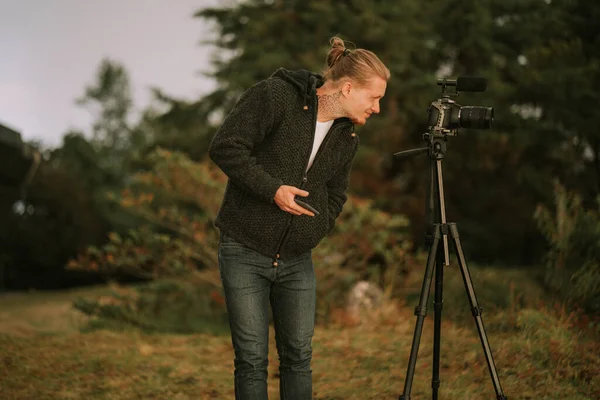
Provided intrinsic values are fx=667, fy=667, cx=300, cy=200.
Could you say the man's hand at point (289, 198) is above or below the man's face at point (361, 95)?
below

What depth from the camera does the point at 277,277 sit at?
2934 mm

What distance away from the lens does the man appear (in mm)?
2801

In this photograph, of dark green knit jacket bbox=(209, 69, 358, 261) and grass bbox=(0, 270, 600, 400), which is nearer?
dark green knit jacket bbox=(209, 69, 358, 261)

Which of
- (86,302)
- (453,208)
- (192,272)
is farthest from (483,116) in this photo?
(453,208)

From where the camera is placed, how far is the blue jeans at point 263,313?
287cm

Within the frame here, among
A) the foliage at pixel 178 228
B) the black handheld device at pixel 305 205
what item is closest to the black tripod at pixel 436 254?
the black handheld device at pixel 305 205

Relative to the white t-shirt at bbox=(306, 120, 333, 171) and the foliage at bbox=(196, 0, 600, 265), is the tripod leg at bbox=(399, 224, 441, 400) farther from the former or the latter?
the foliage at bbox=(196, 0, 600, 265)

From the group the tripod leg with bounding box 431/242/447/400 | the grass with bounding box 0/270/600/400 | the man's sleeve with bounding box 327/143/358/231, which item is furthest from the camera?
the grass with bounding box 0/270/600/400

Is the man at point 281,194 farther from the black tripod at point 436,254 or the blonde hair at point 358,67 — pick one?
the black tripod at point 436,254

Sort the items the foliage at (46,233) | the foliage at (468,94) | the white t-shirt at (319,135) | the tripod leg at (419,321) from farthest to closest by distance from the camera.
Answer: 1. the foliage at (46,233)
2. the foliage at (468,94)
3. the tripod leg at (419,321)
4. the white t-shirt at (319,135)

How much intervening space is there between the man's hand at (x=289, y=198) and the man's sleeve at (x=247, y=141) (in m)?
0.02

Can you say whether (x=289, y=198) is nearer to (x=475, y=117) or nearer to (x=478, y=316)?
(x=475, y=117)

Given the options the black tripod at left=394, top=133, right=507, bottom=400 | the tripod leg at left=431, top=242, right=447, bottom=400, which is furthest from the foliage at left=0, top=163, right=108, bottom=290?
the black tripod at left=394, top=133, right=507, bottom=400

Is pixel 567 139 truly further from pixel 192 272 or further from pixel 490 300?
pixel 192 272
